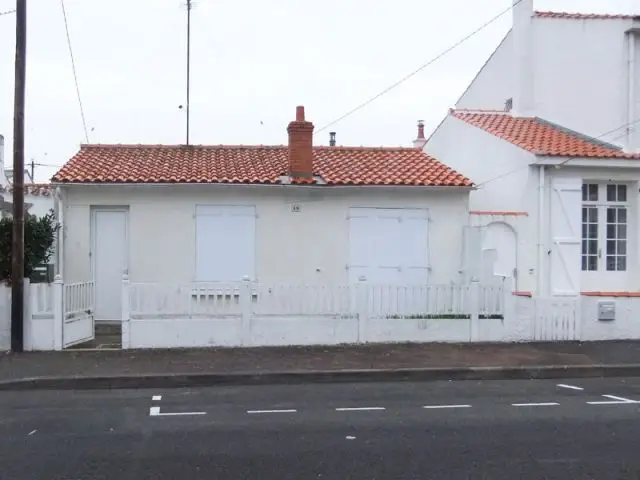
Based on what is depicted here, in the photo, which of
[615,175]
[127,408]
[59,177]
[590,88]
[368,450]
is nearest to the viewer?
[368,450]

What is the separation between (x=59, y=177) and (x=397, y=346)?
23.7 ft

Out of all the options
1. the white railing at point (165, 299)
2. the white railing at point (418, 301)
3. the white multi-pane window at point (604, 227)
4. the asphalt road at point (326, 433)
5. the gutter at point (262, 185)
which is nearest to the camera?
Answer: the asphalt road at point (326, 433)

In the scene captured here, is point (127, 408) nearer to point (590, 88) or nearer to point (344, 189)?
point (344, 189)

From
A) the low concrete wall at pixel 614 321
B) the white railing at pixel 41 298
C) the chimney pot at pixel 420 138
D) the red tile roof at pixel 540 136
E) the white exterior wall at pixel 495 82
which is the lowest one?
the low concrete wall at pixel 614 321

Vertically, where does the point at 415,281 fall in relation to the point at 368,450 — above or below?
above

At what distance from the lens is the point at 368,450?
20.7ft

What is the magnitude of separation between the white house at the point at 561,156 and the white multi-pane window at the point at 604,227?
0.02 meters

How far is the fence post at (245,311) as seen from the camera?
39.7 feet

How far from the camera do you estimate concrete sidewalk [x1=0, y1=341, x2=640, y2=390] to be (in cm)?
995

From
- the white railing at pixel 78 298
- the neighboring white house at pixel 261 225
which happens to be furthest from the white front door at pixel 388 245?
the white railing at pixel 78 298

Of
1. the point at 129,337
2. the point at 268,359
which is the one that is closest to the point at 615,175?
the point at 268,359

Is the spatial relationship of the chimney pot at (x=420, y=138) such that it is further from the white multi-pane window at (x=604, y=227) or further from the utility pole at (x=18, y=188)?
the utility pole at (x=18, y=188)

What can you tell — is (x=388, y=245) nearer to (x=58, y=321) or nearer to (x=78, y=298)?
(x=78, y=298)

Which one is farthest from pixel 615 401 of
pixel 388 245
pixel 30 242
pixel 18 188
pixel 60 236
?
pixel 60 236
